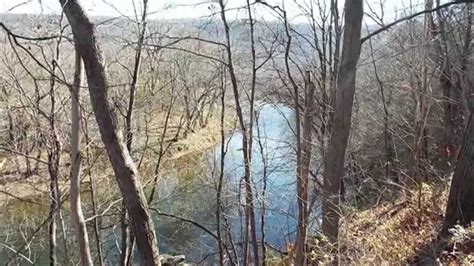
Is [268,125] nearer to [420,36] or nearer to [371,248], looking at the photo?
[420,36]

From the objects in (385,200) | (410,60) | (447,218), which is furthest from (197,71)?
(447,218)

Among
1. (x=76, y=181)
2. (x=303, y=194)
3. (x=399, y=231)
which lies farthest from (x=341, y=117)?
(x=76, y=181)

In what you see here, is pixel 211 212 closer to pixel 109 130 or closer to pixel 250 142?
pixel 250 142

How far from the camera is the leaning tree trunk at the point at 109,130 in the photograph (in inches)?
227

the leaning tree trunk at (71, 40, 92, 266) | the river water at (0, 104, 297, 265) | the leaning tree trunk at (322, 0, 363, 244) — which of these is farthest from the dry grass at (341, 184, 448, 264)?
the leaning tree trunk at (71, 40, 92, 266)

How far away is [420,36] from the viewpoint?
15.6 m

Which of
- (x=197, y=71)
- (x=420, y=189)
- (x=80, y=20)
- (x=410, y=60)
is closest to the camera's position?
(x=80, y=20)

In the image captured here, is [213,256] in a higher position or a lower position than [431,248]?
lower

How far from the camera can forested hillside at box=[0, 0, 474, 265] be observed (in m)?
6.41

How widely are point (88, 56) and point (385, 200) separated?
28.9ft

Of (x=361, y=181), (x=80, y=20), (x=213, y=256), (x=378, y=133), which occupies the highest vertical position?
(x=80, y=20)

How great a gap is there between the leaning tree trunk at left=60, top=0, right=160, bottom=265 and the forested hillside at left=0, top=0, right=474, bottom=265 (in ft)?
0.05

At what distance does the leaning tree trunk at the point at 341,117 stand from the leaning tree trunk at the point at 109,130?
264 centimetres

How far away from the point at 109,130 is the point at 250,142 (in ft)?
19.9
